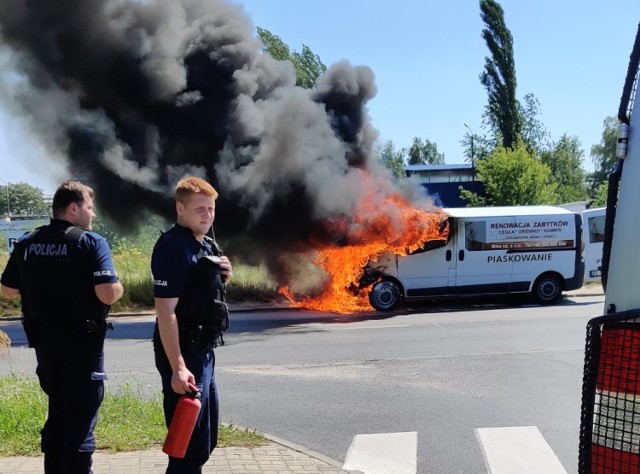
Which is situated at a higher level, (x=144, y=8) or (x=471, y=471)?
(x=144, y=8)

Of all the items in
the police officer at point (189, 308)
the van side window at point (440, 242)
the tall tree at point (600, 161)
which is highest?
the tall tree at point (600, 161)

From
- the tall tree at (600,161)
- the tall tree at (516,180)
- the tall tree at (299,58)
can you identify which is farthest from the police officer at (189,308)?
the tall tree at (600,161)

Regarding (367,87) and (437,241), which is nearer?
(437,241)

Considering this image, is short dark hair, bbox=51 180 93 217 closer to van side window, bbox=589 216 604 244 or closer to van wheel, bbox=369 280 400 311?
van wheel, bbox=369 280 400 311

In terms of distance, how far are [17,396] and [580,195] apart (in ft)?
148

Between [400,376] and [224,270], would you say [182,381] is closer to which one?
[224,270]

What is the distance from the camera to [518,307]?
14727mm

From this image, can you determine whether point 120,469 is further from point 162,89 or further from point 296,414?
point 162,89

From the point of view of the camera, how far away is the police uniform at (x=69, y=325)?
143 inches

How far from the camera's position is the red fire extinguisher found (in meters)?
3.21

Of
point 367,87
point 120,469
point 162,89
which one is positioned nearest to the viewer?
point 120,469

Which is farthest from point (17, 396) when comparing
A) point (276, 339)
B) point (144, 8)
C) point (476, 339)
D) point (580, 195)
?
point (580, 195)

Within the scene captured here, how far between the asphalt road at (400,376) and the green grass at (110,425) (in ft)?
2.24

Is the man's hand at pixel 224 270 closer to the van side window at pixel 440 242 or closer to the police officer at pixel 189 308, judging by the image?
the police officer at pixel 189 308
